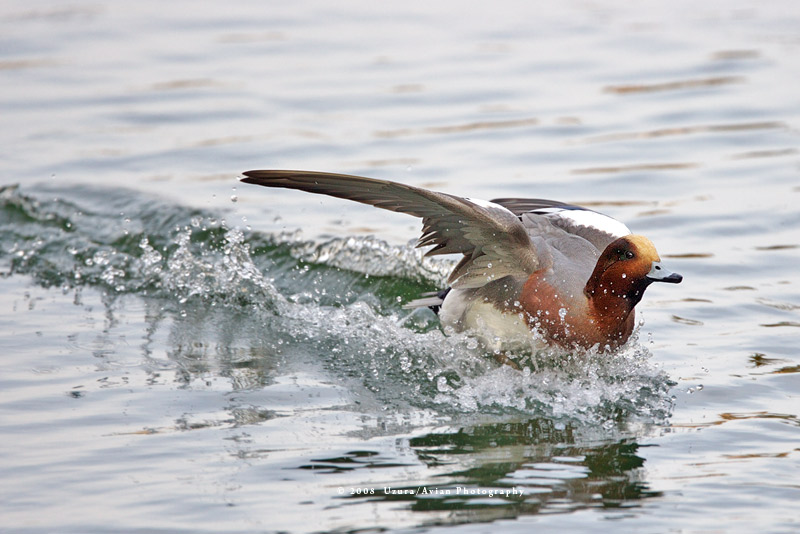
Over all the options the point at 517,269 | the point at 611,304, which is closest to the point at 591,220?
the point at 517,269

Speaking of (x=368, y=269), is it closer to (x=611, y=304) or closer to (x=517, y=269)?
(x=517, y=269)

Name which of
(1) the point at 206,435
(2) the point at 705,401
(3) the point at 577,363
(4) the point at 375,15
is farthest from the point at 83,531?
(4) the point at 375,15

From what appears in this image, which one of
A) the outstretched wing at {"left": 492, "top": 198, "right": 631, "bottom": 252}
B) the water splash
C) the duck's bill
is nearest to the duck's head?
the duck's bill

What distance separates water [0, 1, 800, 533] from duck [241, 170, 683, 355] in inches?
7.4

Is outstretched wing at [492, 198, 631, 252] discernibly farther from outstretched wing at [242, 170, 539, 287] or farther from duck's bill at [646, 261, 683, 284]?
duck's bill at [646, 261, 683, 284]

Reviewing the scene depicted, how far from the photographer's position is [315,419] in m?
5.36

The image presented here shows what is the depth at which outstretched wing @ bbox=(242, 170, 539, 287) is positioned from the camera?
17.0ft

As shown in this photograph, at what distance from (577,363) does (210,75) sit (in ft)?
25.0

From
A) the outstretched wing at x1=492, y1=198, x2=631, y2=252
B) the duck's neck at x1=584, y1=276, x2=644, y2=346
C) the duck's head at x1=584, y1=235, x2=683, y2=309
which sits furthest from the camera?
the outstretched wing at x1=492, y1=198, x2=631, y2=252

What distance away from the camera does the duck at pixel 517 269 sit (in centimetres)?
527

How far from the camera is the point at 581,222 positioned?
21.2 ft

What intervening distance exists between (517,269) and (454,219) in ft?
1.87

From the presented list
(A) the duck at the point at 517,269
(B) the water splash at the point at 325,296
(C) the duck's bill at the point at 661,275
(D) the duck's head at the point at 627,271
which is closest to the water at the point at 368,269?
(B) the water splash at the point at 325,296

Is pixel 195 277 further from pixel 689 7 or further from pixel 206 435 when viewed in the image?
pixel 689 7
